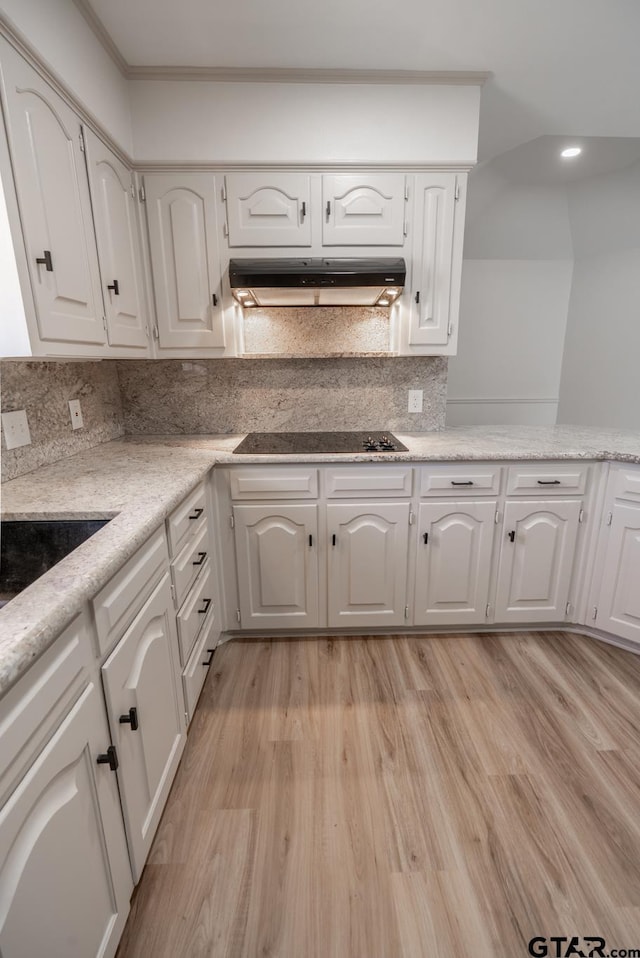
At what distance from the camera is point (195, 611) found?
5.17 ft

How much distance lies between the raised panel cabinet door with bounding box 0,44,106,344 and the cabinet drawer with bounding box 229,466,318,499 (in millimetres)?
781

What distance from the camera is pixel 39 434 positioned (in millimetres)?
1611

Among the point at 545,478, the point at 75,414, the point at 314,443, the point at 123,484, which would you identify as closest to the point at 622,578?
the point at 545,478

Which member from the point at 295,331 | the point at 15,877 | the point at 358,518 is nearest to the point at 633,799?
the point at 358,518

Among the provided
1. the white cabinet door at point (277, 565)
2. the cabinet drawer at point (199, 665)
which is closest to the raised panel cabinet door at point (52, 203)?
the white cabinet door at point (277, 565)

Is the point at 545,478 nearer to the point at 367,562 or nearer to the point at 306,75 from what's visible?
the point at 367,562

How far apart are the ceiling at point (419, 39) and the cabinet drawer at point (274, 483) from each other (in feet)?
5.34

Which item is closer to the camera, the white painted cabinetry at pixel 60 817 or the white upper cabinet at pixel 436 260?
the white painted cabinetry at pixel 60 817

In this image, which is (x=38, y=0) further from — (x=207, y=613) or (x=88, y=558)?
(x=207, y=613)

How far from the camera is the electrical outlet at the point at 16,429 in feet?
4.70

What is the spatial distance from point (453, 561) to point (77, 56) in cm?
237

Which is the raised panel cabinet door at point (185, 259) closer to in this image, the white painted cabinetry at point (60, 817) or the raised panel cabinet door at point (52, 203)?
the raised panel cabinet door at point (52, 203)

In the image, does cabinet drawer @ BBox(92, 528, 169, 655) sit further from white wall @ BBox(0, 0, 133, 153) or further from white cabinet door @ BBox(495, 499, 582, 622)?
white cabinet door @ BBox(495, 499, 582, 622)

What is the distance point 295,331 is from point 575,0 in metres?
1.53
